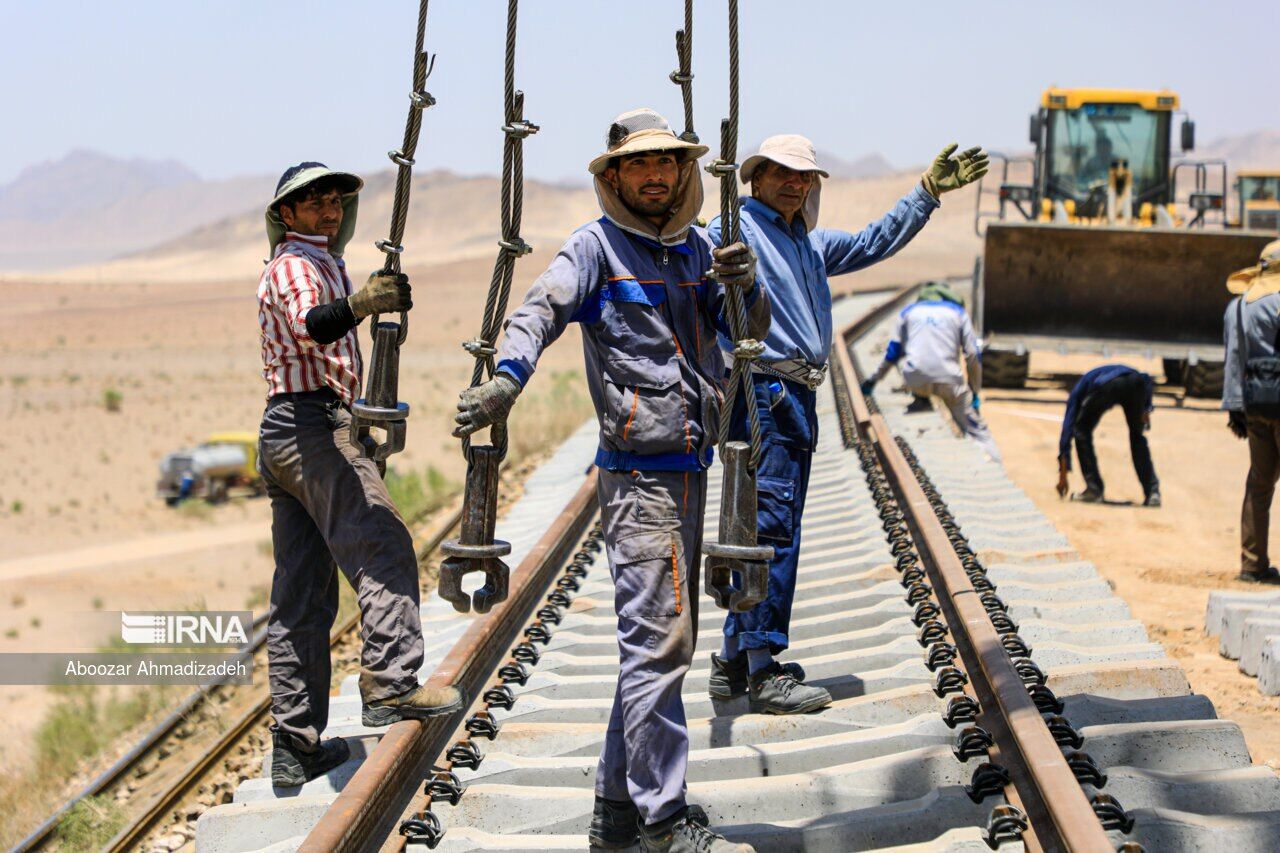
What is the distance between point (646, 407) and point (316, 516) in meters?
1.34

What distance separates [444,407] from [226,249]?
117 meters

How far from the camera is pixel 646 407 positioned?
4070 millimetres

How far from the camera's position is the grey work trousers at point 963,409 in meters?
11.3

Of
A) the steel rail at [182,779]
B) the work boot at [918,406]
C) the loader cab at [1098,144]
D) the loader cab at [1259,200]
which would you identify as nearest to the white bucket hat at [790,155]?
the steel rail at [182,779]

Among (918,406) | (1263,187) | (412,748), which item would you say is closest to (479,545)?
(412,748)

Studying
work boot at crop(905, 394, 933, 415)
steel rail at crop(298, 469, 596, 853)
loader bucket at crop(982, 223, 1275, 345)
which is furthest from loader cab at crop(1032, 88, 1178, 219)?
steel rail at crop(298, 469, 596, 853)

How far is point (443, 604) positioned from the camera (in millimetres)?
7344

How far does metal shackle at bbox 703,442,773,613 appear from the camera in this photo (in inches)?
158

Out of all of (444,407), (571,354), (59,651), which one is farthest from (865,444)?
(571,354)

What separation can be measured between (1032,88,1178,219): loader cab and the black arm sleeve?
17.4 metres

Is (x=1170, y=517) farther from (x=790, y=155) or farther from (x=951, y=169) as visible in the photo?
(x=790, y=155)

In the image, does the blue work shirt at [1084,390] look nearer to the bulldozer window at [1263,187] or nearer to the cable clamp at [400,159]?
the cable clamp at [400,159]

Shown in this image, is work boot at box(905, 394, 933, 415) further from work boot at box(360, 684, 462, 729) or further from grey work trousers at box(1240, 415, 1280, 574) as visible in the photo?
work boot at box(360, 684, 462, 729)

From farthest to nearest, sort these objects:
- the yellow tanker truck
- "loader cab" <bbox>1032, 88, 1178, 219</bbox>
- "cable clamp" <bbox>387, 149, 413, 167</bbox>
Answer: "loader cab" <bbox>1032, 88, 1178, 219</bbox>
the yellow tanker truck
"cable clamp" <bbox>387, 149, 413, 167</bbox>
